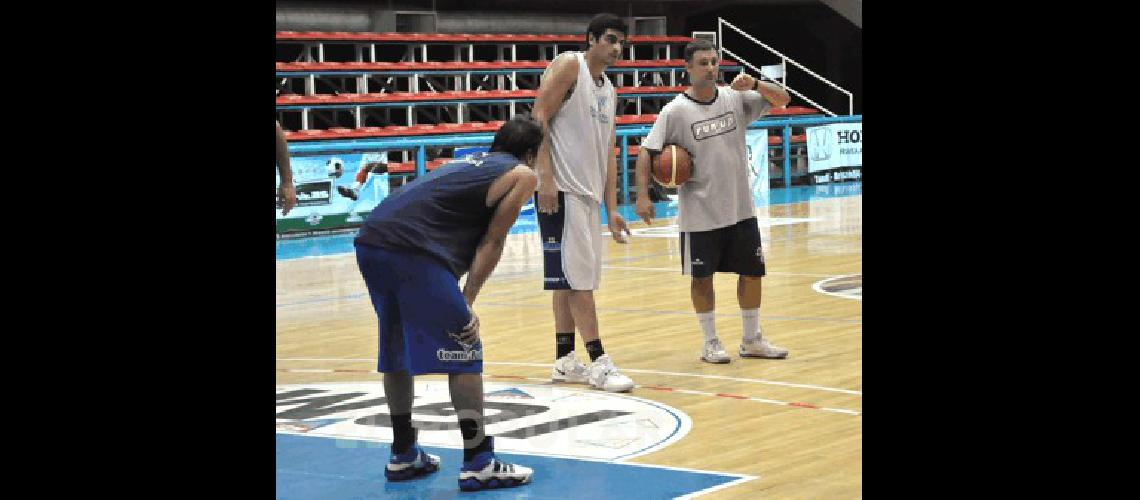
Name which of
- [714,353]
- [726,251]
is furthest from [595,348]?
[726,251]

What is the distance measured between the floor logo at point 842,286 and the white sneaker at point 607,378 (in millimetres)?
3940

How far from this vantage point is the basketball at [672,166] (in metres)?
8.09

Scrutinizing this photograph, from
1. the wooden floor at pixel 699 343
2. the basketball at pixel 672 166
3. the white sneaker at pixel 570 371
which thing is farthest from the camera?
the basketball at pixel 672 166

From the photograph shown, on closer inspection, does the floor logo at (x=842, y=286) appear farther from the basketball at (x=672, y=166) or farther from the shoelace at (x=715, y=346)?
the basketball at (x=672, y=166)

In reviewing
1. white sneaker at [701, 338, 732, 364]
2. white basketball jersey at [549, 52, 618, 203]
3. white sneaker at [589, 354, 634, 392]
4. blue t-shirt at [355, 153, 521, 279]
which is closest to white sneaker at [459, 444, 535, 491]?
blue t-shirt at [355, 153, 521, 279]

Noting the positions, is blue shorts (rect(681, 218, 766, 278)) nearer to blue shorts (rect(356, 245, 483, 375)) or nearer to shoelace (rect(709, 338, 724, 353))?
shoelace (rect(709, 338, 724, 353))

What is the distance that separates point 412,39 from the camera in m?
23.4

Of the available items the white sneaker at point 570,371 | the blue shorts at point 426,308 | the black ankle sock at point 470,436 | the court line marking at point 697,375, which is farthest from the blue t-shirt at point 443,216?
the court line marking at point 697,375
